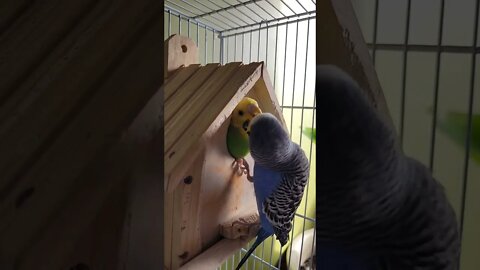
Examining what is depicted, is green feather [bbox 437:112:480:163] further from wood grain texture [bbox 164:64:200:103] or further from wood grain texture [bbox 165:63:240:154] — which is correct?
wood grain texture [bbox 164:64:200:103]

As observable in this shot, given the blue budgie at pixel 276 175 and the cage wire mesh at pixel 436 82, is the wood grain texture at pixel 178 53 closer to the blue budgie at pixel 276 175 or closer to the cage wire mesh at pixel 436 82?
the blue budgie at pixel 276 175

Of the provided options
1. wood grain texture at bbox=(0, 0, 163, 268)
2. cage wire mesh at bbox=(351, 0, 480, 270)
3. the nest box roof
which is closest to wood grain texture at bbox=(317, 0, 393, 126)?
cage wire mesh at bbox=(351, 0, 480, 270)

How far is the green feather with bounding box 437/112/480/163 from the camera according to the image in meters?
0.17

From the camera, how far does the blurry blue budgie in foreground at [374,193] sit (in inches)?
7.3

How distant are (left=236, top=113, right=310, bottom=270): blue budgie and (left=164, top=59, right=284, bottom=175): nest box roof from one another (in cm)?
8

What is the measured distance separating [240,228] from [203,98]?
30 cm

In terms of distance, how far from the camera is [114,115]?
0.86 feet

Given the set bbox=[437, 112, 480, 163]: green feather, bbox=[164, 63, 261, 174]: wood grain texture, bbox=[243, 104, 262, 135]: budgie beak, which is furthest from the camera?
bbox=[243, 104, 262, 135]: budgie beak

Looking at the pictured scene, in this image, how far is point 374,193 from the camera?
194 mm

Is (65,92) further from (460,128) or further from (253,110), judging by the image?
(253,110)

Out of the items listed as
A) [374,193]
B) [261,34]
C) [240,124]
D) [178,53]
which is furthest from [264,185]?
[374,193]

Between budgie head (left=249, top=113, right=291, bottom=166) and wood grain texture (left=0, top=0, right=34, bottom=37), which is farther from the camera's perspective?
budgie head (left=249, top=113, right=291, bottom=166)

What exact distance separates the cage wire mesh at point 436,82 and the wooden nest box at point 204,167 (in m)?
0.50

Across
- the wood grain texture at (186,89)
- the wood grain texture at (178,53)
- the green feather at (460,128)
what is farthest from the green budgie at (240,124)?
the green feather at (460,128)
